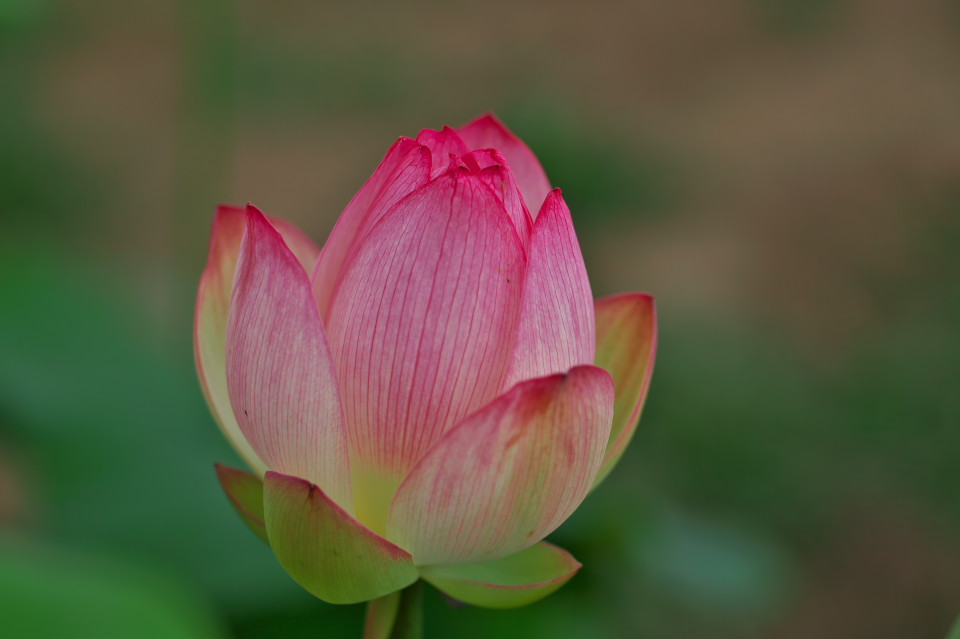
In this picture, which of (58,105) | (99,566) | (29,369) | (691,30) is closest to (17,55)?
(29,369)

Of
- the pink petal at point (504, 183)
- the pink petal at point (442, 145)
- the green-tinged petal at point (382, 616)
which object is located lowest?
the green-tinged petal at point (382, 616)

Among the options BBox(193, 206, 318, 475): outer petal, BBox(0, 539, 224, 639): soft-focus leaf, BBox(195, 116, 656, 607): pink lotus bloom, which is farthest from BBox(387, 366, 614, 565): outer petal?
BBox(0, 539, 224, 639): soft-focus leaf

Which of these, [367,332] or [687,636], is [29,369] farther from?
[687,636]

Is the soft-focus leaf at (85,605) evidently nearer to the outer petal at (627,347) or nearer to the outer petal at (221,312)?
the outer petal at (221,312)

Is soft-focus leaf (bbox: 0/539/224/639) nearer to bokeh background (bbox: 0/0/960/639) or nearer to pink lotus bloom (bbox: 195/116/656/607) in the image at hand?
bokeh background (bbox: 0/0/960/639)

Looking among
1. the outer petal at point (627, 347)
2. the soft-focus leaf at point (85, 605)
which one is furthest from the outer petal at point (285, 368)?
the soft-focus leaf at point (85, 605)
